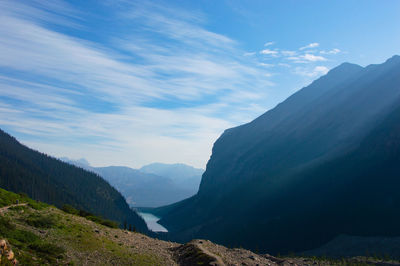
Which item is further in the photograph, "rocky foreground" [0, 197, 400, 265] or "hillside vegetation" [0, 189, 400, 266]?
"hillside vegetation" [0, 189, 400, 266]

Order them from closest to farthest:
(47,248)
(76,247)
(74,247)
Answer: (47,248) < (74,247) < (76,247)

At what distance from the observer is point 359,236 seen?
474 ft

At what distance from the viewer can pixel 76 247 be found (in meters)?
29.0

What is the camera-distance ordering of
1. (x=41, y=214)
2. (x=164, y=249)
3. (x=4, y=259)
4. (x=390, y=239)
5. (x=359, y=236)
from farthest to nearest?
(x=359, y=236), (x=390, y=239), (x=164, y=249), (x=41, y=214), (x=4, y=259)

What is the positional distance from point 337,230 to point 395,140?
64135mm

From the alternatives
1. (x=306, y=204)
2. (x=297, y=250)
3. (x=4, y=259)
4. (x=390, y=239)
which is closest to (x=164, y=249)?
(x=4, y=259)

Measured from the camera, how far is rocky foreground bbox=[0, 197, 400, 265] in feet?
81.1

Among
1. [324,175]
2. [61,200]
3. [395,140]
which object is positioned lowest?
[61,200]

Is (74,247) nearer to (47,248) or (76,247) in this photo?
(76,247)

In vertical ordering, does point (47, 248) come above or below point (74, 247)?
above

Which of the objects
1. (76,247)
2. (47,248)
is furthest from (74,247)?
(47,248)

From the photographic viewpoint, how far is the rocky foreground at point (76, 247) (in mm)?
24734

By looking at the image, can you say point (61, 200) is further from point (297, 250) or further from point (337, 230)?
point (337, 230)

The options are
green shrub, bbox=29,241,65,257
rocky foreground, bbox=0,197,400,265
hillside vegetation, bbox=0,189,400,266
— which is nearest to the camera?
rocky foreground, bbox=0,197,400,265
